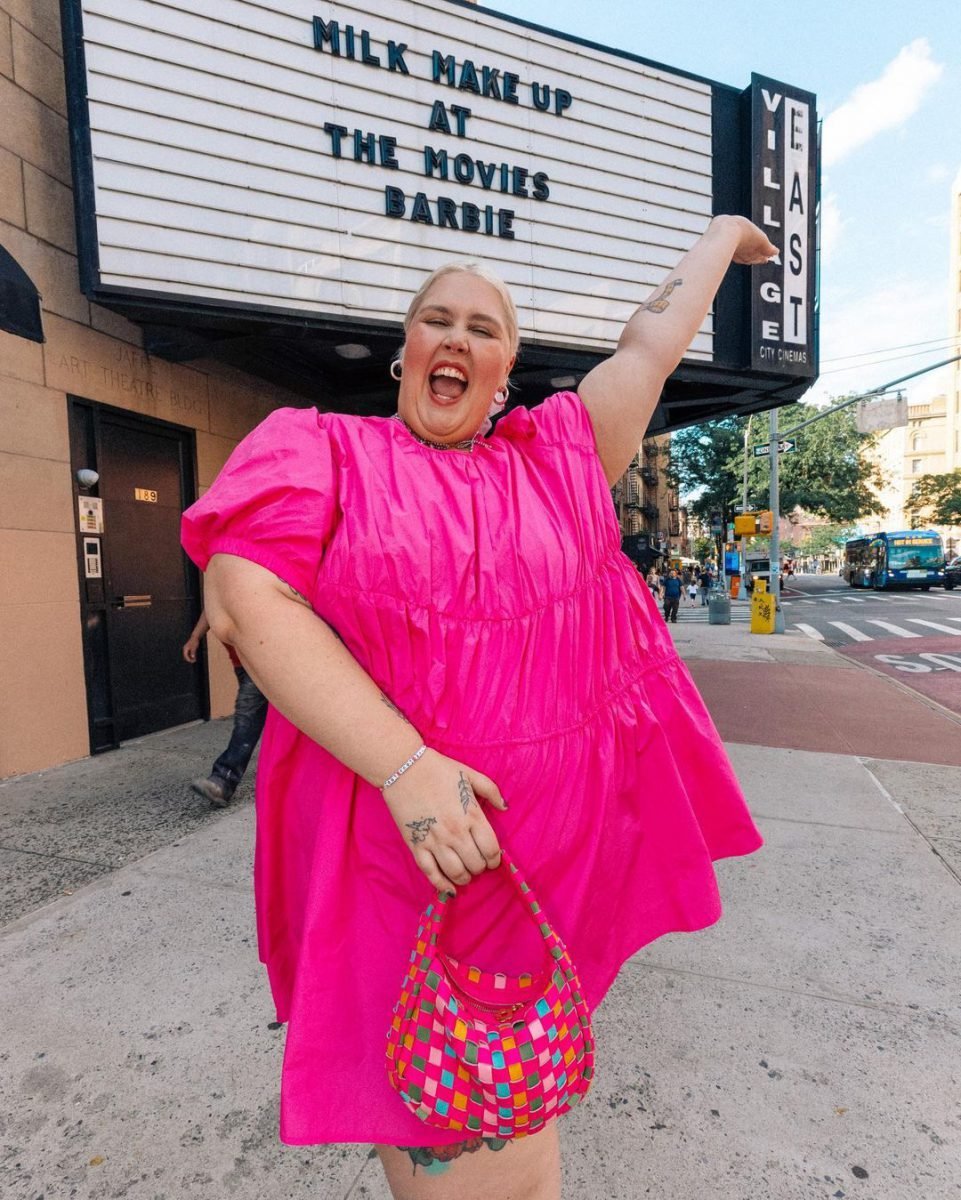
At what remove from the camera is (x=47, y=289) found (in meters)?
4.15

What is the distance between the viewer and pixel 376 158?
14.7 ft

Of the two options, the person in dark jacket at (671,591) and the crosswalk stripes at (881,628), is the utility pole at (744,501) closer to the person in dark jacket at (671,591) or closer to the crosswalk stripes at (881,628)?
the crosswalk stripes at (881,628)

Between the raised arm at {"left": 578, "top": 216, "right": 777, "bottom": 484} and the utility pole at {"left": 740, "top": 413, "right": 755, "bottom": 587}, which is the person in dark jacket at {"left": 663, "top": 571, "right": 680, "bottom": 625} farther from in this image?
the raised arm at {"left": 578, "top": 216, "right": 777, "bottom": 484}

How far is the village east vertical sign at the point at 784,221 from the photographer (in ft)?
18.8

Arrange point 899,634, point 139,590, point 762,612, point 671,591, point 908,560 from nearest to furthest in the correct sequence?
point 139,590 → point 899,634 → point 762,612 → point 671,591 → point 908,560

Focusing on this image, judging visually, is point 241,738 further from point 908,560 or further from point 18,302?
point 908,560

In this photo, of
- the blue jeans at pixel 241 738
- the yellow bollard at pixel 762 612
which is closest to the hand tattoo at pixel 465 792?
the blue jeans at pixel 241 738

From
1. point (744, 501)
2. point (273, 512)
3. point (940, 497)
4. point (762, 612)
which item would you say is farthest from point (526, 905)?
point (940, 497)

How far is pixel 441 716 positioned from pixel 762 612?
48.4 feet

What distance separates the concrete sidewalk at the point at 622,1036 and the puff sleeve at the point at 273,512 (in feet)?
4.83

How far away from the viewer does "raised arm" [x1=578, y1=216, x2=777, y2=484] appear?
1.17 metres

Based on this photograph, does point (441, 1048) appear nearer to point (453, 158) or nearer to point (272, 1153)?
point (272, 1153)

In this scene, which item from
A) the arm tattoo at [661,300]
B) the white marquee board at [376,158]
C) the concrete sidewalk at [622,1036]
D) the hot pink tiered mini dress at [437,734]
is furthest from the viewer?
the white marquee board at [376,158]

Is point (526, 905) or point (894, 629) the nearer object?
point (526, 905)
